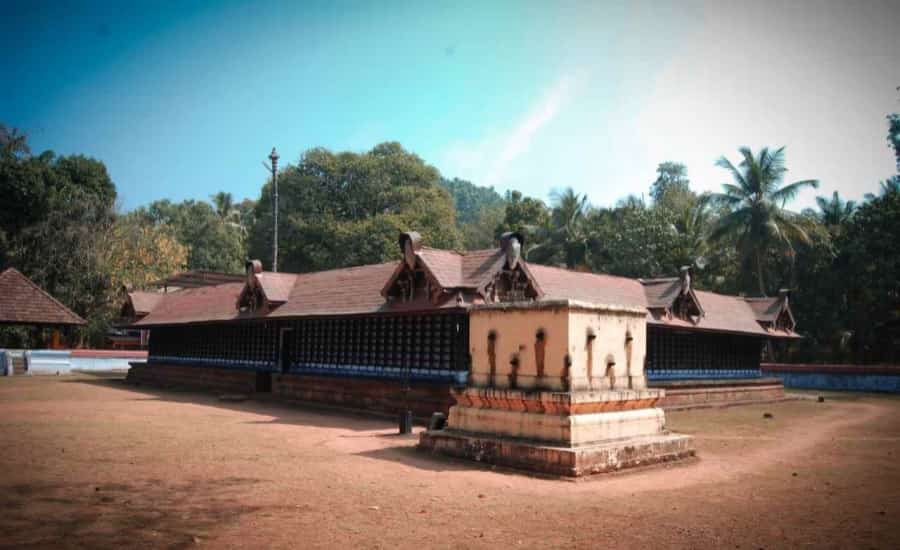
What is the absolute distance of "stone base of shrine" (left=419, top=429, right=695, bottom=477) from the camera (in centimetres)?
1012

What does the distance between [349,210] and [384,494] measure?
147 feet

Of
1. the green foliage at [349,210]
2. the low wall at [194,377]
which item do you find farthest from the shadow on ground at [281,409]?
the green foliage at [349,210]

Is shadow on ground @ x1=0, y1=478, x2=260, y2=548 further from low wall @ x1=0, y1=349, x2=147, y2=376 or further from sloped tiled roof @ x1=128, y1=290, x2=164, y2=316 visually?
low wall @ x1=0, y1=349, x2=147, y2=376

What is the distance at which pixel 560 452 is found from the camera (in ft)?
33.2

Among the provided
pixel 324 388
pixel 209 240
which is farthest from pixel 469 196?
pixel 324 388

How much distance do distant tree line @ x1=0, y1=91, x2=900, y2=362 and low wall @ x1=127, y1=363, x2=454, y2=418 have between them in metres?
14.8

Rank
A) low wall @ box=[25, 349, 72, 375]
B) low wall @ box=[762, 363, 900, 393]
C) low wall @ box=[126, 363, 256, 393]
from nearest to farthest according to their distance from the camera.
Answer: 1. low wall @ box=[126, 363, 256, 393]
2. low wall @ box=[25, 349, 72, 375]
3. low wall @ box=[762, 363, 900, 393]

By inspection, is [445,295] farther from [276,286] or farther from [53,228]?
[53,228]

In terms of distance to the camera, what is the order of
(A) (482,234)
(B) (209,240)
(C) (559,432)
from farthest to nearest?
(A) (482,234) < (B) (209,240) < (C) (559,432)

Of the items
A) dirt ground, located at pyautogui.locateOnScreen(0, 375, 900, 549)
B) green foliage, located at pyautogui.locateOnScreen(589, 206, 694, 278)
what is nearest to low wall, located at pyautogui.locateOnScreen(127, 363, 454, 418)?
dirt ground, located at pyautogui.locateOnScreen(0, 375, 900, 549)

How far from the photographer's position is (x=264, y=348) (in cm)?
2470

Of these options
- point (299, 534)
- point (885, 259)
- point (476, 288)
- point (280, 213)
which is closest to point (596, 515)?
point (299, 534)

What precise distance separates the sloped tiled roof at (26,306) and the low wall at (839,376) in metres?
36.8

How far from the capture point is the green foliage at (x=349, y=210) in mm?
48156
